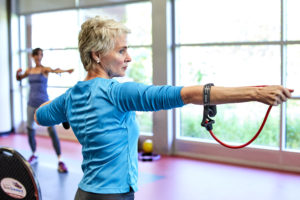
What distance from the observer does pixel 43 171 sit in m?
4.64

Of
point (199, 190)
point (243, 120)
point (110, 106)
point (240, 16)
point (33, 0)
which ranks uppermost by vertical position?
point (33, 0)

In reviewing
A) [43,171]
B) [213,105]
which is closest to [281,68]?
[43,171]

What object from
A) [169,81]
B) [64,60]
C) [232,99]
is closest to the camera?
[232,99]

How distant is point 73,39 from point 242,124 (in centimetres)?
345

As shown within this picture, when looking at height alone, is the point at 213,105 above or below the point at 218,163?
above

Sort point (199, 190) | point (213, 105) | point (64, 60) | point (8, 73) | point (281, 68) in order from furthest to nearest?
1. point (8, 73)
2. point (64, 60)
3. point (281, 68)
4. point (199, 190)
5. point (213, 105)

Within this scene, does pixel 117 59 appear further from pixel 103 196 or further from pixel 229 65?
pixel 229 65

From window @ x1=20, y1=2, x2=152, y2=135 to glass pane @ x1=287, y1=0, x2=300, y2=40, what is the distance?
2.07 metres

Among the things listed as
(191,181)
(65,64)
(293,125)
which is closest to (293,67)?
(293,125)

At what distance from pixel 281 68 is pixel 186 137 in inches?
67.5

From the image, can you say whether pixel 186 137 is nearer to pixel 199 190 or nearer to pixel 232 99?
pixel 199 190

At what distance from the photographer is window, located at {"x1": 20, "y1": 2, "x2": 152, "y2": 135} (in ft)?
19.0

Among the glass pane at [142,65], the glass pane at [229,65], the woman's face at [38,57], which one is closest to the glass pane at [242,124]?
the glass pane at [229,65]

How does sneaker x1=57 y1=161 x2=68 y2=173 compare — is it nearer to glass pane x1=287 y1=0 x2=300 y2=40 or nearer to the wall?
the wall
